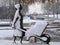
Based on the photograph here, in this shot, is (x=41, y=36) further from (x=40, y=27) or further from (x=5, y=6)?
(x=5, y=6)

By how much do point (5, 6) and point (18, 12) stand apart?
33.8 ft

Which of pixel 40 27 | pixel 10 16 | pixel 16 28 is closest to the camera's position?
pixel 40 27

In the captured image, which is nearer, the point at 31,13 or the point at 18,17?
the point at 18,17

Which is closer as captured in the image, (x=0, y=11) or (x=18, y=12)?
(x=18, y=12)

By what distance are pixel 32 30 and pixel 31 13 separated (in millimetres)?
11343

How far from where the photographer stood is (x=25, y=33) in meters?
7.00

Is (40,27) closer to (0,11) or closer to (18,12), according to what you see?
(18,12)

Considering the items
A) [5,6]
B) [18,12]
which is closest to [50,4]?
[5,6]

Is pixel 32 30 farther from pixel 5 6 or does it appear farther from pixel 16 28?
pixel 5 6

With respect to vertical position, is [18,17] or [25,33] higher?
[18,17]

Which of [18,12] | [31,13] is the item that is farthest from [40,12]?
[18,12]

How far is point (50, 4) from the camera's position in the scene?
18.2 metres

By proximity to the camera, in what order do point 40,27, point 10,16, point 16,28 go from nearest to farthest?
point 40,27
point 16,28
point 10,16

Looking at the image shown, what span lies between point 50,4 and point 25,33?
11.4 metres
